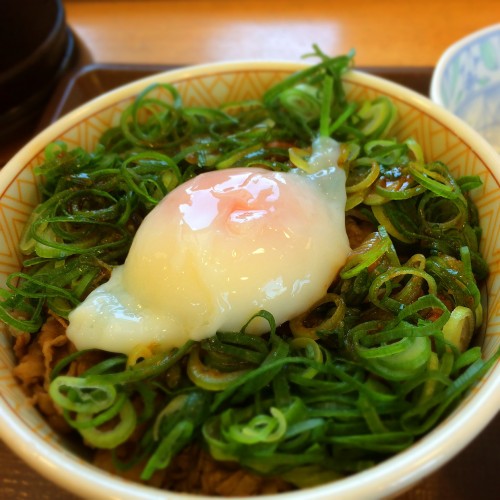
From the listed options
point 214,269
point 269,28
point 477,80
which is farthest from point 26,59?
point 477,80

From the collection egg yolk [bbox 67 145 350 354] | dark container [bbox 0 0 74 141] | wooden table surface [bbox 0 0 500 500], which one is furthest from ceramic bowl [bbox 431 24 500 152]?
dark container [bbox 0 0 74 141]

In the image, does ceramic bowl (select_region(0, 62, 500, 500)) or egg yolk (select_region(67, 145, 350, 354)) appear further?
egg yolk (select_region(67, 145, 350, 354))

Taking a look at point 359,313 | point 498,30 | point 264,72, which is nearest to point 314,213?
point 359,313

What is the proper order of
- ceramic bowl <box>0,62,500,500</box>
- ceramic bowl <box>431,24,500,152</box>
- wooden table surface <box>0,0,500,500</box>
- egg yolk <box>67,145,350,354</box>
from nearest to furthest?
ceramic bowl <box>0,62,500,500</box> → egg yolk <box>67,145,350,354</box> → ceramic bowl <box>431,24,500,152</box> → wooden table surface <box>0,0,500,500</box>

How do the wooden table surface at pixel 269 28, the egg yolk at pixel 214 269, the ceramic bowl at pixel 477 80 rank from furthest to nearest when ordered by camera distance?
the wooden table surface at pixel 269 28
the ceramic bowl at pixel 477 80
the egg yolk at pixel 214 269

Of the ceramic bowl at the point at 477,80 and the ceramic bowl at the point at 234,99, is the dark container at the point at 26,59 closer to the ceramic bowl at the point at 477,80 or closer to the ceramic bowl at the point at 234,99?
the ceramic bowl at the point at 234,99

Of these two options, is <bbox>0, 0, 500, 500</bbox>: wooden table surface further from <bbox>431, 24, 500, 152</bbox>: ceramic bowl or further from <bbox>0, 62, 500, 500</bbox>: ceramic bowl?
<bbox>0, 62, 500, 500</bbox>: ceramic bowl

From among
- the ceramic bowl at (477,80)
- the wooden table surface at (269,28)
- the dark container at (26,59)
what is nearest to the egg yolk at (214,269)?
the ceramic bowl at (477,80)
